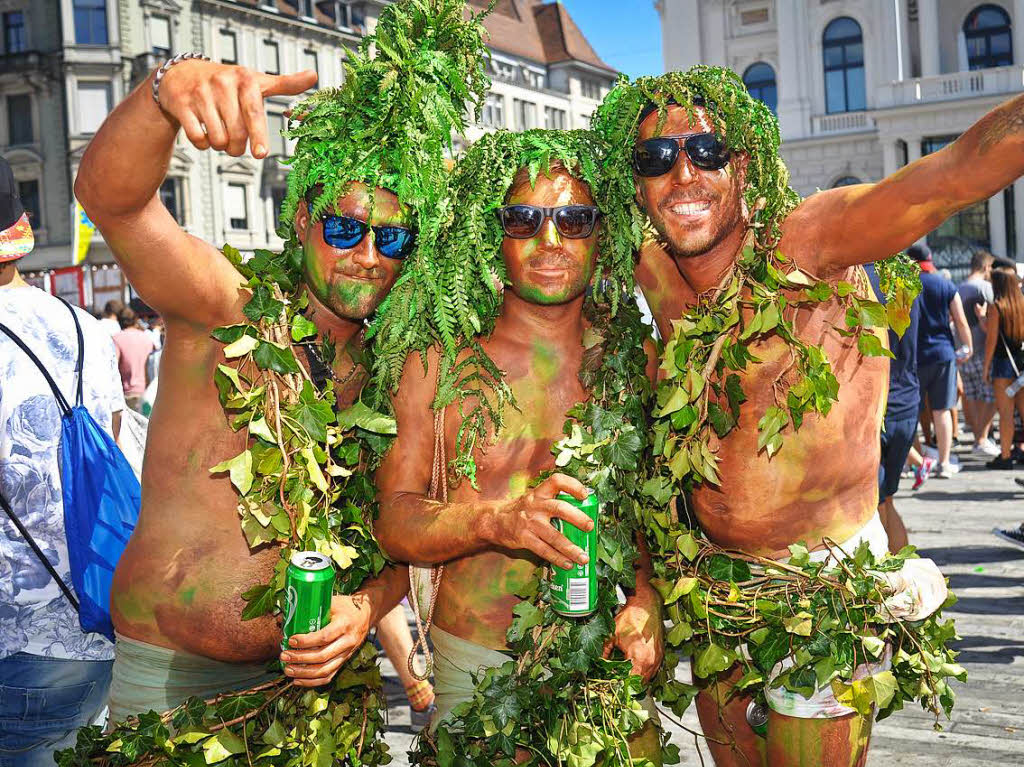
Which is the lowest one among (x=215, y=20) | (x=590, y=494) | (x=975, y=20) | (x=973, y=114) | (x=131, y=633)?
(x=131, y=633)

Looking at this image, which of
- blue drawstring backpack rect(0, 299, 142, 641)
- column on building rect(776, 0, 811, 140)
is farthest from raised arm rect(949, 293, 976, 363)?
column on building rect(776, 0, 811, 140)

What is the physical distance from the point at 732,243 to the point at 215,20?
115 feet

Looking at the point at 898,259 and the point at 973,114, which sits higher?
the point at 973,114

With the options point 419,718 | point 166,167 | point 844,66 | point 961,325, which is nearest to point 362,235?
point 166,167

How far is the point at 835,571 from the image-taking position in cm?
278

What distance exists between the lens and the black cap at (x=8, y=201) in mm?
3010

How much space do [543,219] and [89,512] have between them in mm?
1452

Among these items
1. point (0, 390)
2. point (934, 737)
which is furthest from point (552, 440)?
point (934, 737)

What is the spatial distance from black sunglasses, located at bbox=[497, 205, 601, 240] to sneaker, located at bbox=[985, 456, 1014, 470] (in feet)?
30.4

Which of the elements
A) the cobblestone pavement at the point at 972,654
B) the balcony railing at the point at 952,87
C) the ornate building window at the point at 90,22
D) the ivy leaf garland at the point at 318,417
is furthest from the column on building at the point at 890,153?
the ivy leaf garland at the point at 318,417

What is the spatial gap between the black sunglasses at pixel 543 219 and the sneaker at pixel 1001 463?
364 inches

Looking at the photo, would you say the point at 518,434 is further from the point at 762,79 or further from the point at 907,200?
the point at 762,79

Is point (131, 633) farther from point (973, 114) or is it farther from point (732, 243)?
point (973, 114)

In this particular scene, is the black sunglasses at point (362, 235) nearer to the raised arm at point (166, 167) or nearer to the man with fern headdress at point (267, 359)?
the man with fern headdress at point (267, 359)
